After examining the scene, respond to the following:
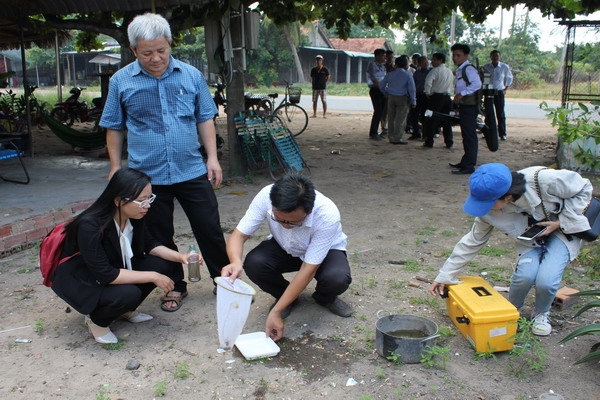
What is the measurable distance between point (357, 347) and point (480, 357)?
2.15 feet

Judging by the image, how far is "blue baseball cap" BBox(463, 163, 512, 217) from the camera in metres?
2.89

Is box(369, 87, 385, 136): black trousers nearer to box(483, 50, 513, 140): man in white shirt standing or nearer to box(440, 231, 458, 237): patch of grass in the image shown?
box(483, 50, 513, 140): man in white shirt standing

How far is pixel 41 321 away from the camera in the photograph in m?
3.40

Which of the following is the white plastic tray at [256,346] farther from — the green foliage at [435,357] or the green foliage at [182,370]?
the green foliage at [435,357]

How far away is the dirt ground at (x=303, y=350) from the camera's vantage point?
2.71 meters

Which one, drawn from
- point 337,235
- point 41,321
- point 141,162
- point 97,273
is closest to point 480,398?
point 337,235

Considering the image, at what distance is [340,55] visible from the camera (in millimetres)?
39938

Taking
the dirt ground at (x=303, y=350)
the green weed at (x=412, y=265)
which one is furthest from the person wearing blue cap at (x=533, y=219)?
the green weed at (x=412, y=265)

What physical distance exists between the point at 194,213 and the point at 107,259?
25.1 inches

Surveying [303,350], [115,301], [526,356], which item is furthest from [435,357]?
[115,301]

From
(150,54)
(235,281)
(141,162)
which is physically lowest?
(235,281)

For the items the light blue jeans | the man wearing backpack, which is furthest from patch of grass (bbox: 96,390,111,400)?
the man wearing backpack

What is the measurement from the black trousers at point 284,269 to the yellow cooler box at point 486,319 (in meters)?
0.67

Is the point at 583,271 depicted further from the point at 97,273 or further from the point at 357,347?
the point at 97,273
